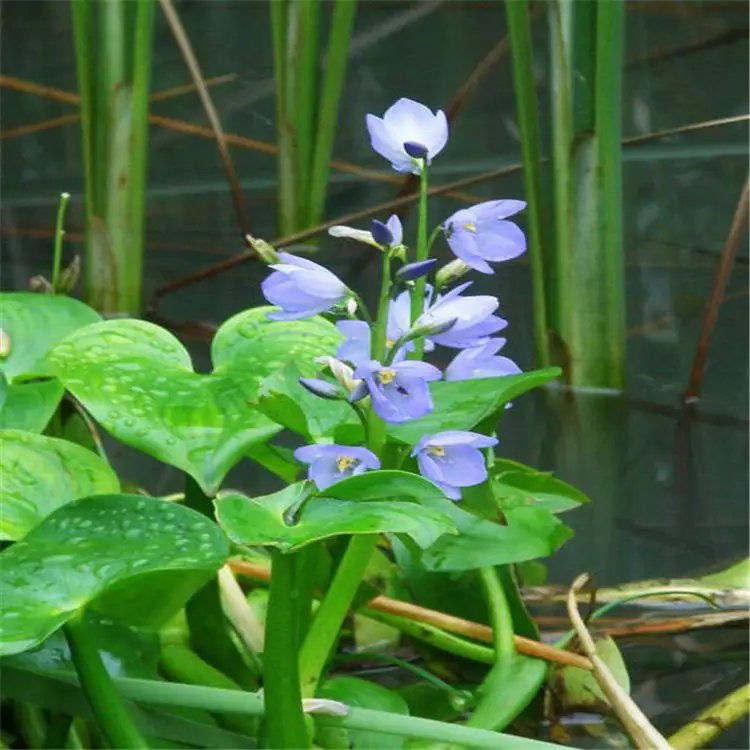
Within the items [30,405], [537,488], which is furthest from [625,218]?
[30,405]

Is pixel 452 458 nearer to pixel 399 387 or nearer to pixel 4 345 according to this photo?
pixel 399 387

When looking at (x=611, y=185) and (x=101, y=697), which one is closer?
(x=101, y=697)

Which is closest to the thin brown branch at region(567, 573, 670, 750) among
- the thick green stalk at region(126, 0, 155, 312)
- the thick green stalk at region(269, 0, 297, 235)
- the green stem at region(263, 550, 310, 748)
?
the green stem at region(263, 550, 310, 748)

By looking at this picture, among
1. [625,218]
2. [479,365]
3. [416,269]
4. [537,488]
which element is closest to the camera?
[416,269]

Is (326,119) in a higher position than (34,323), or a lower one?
higher

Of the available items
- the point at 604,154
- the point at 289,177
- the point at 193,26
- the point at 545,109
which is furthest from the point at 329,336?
the point at 193,26

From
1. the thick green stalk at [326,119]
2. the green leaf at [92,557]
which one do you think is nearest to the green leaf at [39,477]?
the green leaf at [92,557]

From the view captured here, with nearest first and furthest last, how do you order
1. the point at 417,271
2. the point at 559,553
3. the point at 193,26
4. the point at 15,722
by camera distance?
1. the point at 417,271
2. the point at 15,722
3. the point at 559,553
4. the point at 193,26

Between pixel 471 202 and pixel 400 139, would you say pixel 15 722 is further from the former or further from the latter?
pixel 471 202
